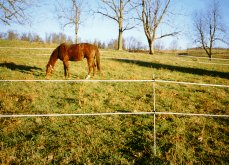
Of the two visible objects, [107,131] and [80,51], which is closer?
[107,131]

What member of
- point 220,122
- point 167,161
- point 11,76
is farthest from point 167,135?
point 11,76

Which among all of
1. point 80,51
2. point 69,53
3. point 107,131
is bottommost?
point 107,131

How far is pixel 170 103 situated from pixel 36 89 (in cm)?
629

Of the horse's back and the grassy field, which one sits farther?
the horse's back

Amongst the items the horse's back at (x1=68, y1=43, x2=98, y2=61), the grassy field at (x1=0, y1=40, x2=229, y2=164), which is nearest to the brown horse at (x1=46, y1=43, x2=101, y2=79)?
the horse's back at (x1=68, y1=43, x2=98, y2=61)

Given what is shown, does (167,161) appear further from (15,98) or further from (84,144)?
(15,98)

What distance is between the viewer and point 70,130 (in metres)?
3.56

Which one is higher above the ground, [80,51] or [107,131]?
[80,51]

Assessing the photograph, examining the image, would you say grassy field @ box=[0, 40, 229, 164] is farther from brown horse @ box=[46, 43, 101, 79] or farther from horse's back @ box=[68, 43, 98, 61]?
horse's back @ box=[68, 43, 98, 61]

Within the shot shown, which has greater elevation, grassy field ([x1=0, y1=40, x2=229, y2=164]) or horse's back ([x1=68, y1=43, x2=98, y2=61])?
horse's back ([x1=68, y1=43, x2=98, y2=61])

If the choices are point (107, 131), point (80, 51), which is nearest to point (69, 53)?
point (80, 51)

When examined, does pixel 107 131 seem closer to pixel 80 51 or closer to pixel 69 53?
pixel 80 51

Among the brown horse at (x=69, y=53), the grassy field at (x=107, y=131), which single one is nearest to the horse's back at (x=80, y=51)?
the brown horse at (x=69, y=53)

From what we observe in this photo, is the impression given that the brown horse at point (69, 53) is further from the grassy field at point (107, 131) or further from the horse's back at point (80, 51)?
the grassy field at point (107, 131)
